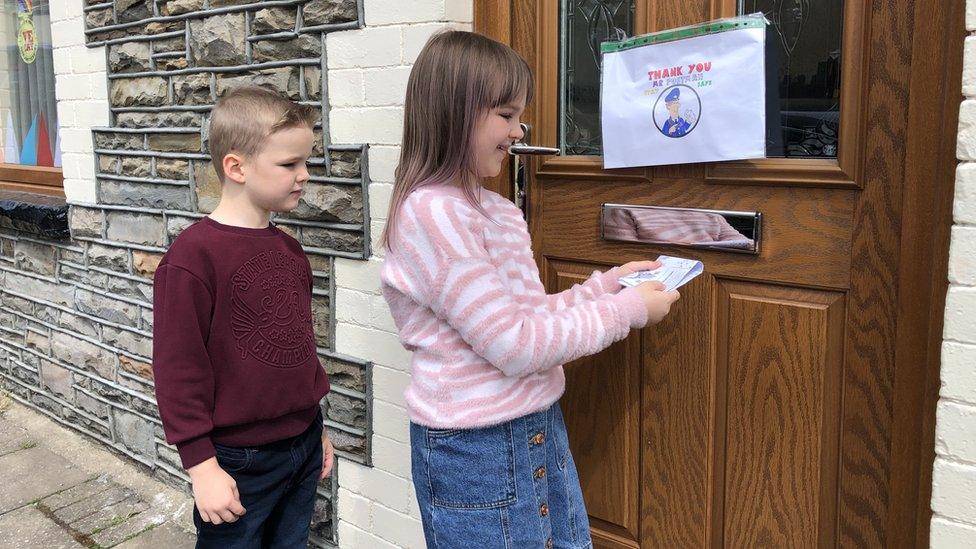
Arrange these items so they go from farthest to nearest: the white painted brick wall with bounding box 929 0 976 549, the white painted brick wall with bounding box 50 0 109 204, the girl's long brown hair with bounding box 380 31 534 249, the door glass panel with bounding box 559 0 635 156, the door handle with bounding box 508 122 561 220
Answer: the white painted brick wall with bounding box 50 0 109 204 → the door handle with bounding box 508 122 561 220 → the door glass panel with bounding box 559 0 635 156 → the girl's long brown hair with bounding box 380 31 534 249 → the white painted brick wall with bounding box 929 0 976 549

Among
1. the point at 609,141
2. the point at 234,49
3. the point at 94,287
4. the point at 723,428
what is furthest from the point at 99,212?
the point at 723,428

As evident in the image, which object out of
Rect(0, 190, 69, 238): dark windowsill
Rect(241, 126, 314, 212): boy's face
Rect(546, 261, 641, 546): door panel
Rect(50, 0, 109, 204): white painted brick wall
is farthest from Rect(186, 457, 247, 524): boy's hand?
Rect(0, 190, 69, 238): dark windowsill

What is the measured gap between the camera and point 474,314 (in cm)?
157

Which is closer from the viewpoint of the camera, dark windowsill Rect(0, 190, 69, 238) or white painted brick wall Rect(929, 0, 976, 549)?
white painted brick wall Rect(929, 0, 976, 549)

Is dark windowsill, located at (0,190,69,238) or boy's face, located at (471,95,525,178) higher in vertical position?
boy's face, located at (471,95,525,178)

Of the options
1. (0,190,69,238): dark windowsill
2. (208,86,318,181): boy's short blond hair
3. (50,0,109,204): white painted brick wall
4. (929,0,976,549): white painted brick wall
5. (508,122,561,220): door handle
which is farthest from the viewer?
(0,190,69,238): dark windowsill

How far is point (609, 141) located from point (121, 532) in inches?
97.9

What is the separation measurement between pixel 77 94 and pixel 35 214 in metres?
0.68

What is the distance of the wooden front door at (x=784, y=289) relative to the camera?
166 cm

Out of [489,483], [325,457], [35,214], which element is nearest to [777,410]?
[489,483]

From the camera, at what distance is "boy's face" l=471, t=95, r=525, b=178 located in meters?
1.66

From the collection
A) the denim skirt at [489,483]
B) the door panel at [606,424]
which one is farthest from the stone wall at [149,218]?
the denim skirt at [489,483]

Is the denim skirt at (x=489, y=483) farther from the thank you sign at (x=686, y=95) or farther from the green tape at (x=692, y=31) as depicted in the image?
the green tape at (x=692, y=31)

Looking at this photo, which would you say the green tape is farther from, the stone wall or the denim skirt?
the denim skirt
